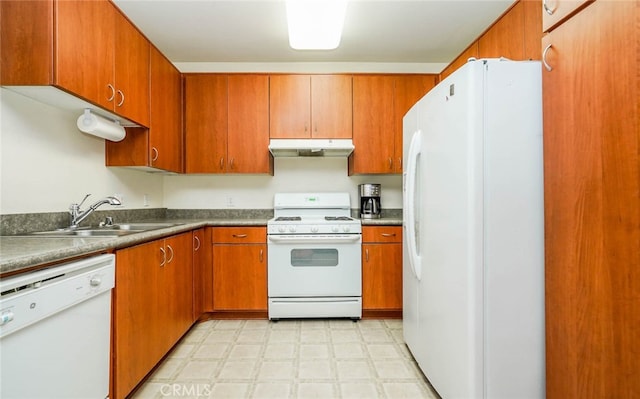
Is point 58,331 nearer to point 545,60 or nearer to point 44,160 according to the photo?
point 44,160

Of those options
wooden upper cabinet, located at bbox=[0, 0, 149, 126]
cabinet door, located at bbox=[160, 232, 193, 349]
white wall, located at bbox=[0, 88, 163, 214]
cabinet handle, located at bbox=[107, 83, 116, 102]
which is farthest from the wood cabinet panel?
cabinet door, located at bbox=[160, 232, 193, 349]

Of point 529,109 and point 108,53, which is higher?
point 108,53

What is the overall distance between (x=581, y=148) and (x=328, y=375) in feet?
5.68

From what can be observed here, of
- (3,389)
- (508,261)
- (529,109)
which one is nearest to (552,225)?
(508,261)

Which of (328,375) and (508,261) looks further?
(328,375)

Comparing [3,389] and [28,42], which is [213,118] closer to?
[28,42]

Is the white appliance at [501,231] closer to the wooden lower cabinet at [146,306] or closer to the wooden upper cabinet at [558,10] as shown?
the wooden upper cabinet at [558,10]

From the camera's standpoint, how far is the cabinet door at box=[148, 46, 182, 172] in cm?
226

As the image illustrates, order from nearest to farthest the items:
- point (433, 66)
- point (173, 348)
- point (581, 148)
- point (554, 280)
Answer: point (581, 148), point (554, 280), point (173, 348), point (433, 66)

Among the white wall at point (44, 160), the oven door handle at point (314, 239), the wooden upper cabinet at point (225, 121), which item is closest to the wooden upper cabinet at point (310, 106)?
the wooden upper cabinet at point (225, 121)

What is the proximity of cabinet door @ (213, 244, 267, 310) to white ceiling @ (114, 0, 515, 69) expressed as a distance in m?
1.87

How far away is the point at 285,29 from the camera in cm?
247

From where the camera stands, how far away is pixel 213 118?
2818 mm

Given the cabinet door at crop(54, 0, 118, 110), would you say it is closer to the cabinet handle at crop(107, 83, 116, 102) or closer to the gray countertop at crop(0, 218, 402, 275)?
the cabinet handle at crop(107, 83, 116, 102)
